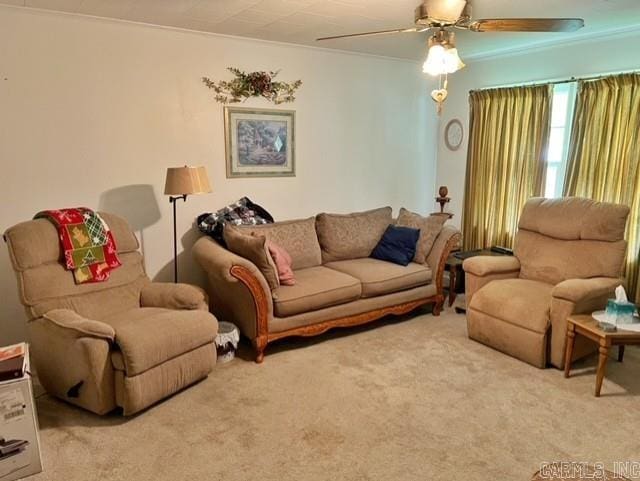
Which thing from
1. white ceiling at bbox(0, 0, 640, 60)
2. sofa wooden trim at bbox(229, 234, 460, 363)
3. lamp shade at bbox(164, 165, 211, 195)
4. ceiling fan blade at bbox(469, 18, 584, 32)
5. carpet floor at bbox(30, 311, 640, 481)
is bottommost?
carpet floor at bbox(30, 311, 640, 481)

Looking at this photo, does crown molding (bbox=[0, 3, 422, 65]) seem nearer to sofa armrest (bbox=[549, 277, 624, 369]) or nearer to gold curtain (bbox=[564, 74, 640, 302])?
gold curtain (bbox=[564, 74, 640, 302])

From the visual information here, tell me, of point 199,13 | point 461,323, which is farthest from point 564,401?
point 199,13

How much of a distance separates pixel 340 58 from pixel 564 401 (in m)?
3.58

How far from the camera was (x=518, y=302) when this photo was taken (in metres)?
3.31

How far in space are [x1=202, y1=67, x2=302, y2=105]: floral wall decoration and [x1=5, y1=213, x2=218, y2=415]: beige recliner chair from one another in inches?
58.0

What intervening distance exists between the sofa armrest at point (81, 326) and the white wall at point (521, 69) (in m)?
4.06

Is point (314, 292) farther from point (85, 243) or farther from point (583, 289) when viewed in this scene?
point (583, 289)

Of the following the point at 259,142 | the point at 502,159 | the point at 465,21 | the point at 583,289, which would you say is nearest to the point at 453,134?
the point at 502,159

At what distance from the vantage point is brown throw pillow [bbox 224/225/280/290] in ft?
10.8

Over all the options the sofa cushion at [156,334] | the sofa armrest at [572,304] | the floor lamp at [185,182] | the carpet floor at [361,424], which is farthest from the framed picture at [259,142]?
the sofa armrest at [572,304]

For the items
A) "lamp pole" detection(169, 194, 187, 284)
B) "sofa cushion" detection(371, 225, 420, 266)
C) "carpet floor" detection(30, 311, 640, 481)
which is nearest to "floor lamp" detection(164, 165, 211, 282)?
"lamp pole" detection(169, 194, 187, 284)

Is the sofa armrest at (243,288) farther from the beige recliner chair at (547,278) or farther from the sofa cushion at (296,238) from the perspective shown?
the beige recliner chair at (547,278)

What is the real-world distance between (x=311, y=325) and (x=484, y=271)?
4.76ft

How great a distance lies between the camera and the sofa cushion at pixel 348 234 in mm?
4238
